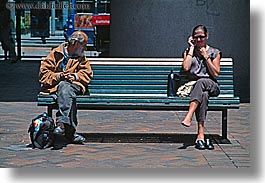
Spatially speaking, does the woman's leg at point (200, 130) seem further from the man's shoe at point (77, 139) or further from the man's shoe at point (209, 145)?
the man's shoe at point (77, 139)

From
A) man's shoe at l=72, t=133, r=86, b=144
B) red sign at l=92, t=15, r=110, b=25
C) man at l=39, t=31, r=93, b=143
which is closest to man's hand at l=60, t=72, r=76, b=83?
man at l=39, t=31, r=93, b=143

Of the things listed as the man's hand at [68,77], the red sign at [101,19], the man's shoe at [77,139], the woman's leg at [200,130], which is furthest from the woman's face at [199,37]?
the red sign at [101,19]

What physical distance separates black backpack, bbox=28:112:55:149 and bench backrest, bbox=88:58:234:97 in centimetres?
72

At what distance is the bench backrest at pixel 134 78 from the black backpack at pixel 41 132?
0.72m

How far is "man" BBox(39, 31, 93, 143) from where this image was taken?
298 inches

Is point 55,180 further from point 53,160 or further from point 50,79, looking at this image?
point 50,79

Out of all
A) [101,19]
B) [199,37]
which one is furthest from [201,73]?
[101,19]

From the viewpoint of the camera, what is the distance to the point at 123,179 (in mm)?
6285

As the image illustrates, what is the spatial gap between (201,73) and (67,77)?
141 centimetres

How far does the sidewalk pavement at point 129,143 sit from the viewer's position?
694cm

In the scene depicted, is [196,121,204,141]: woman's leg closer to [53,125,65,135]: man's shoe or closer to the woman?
the woman

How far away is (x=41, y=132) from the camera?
7523 millimetres

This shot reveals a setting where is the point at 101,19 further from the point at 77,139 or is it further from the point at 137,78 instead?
the point at 77,139

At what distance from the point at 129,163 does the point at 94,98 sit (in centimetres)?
109
